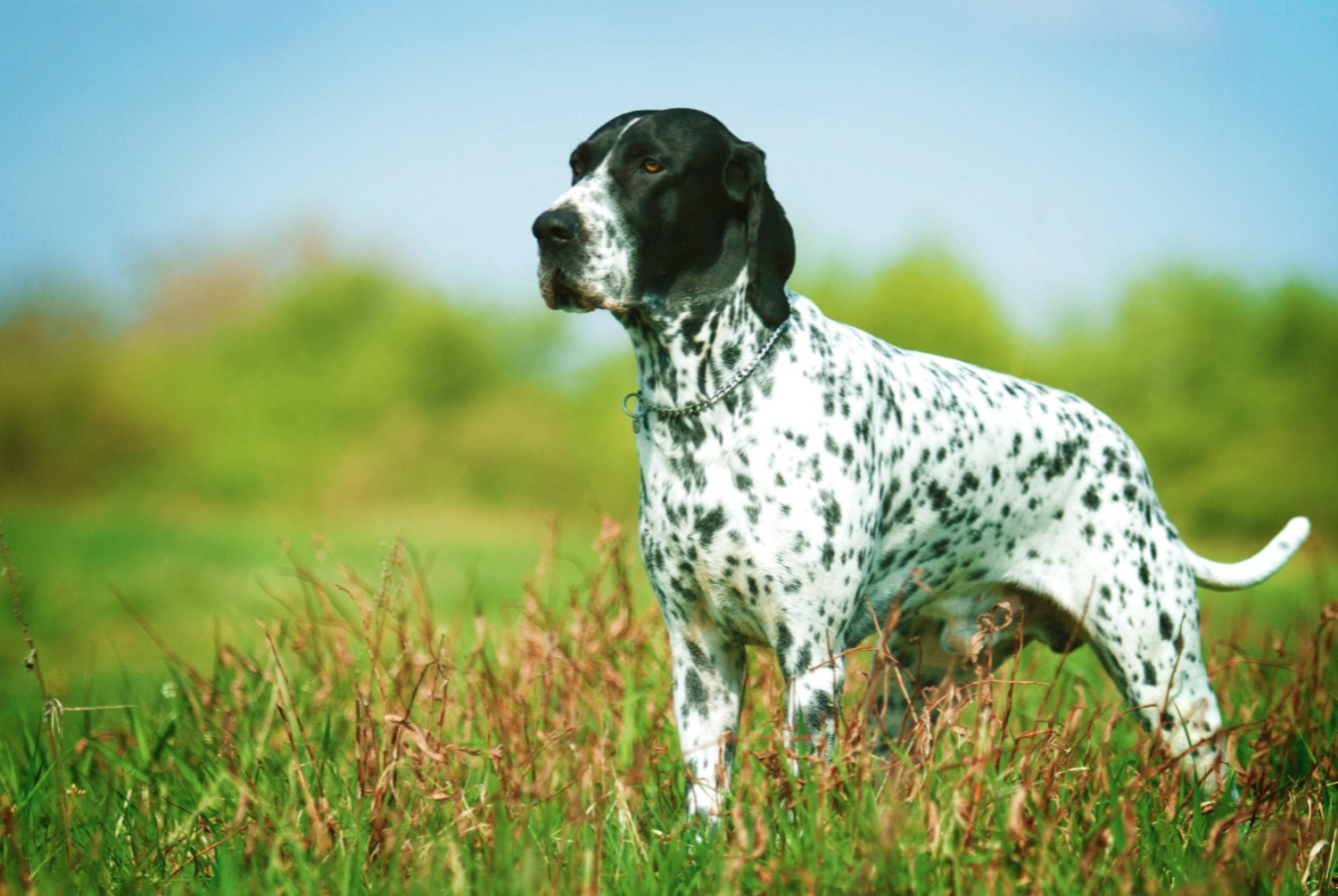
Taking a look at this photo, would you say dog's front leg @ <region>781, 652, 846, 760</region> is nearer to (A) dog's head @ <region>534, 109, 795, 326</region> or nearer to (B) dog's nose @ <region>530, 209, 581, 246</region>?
(A) dog's head @ <region>534, 109, 795, 326</region>

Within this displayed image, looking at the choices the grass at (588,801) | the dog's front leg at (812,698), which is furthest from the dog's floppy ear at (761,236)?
the grass at (588,801)

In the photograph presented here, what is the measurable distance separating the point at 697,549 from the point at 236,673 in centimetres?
228

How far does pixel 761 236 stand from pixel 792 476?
0.68m

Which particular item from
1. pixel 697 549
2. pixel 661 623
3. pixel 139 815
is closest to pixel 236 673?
pixel 139 815

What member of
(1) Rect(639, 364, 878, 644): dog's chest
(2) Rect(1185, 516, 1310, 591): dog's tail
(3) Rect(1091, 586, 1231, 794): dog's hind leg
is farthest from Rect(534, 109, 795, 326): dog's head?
(2) Rect(1185, 516, 1310, 591): dog's tail

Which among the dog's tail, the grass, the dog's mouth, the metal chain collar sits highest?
the dog's mouth

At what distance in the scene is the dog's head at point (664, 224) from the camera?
9.64 feet

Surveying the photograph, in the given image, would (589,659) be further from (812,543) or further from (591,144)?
(591,144)

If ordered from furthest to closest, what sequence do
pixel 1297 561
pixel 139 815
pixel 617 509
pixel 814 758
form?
pixel 617 509 < pixel 1297 561 < pixel 139 815 < pixel 814 758

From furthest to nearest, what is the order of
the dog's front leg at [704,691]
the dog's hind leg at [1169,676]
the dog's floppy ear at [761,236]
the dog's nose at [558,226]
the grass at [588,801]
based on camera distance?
the dog's hind leg at [1169,676] < the dog's front leg at [704,691] < the dog's floppy ear at [761,236] < the dog's nose at [558,226] < the grass at [588,801]

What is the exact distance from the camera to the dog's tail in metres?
3.94

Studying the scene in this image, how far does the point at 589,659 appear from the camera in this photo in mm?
4293

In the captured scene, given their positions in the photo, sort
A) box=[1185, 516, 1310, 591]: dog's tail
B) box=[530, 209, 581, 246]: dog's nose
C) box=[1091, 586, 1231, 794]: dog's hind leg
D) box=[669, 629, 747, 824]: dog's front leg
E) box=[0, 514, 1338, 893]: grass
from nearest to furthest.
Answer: box=[0, 514, 1338, 893]: grass
box=[530, 209, 581, 246]: dog's nose
box=[669, 629, 747, 824]: dog's front leg
box=[1091, 586, 1231, 794]: dog's hind leg
box=[1185, 516, 1310, 591]: dog's tail

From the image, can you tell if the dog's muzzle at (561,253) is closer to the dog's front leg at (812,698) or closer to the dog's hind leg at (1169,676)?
the dog's front leg at (812,698)
